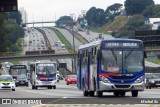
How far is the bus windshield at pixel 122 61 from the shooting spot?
3403 cm

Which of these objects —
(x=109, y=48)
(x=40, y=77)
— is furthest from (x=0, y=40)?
(x=109, y=48)

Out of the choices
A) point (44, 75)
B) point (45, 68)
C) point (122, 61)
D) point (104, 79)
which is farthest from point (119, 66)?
point (45, 68)

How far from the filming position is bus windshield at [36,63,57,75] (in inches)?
2424

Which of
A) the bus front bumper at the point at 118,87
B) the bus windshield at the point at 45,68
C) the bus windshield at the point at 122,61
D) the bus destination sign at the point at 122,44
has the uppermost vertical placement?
the bus destination sign at the point at 122,44

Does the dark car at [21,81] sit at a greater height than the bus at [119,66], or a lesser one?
lesser

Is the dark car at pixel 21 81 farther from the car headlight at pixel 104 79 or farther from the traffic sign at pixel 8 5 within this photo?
the car headlight at pixel 104 79

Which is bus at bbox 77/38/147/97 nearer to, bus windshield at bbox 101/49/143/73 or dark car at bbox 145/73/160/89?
bus windshield at bbox 101/49/143/73

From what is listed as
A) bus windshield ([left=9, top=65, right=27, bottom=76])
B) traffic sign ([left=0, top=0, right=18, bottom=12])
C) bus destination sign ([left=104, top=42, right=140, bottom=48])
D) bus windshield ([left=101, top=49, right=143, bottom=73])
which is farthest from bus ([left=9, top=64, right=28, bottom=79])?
bus windshield ([left=101, top=49, right=143, bottom=73])

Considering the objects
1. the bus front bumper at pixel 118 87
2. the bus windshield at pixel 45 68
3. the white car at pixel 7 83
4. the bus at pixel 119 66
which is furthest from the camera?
the bus windshield at pixel 45 68

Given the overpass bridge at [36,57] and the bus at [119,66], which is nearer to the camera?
the bus at [119,66]

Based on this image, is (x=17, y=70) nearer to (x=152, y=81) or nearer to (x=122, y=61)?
(x=152, y=81)

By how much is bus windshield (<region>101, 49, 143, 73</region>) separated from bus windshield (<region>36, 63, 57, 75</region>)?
2761 centimetres

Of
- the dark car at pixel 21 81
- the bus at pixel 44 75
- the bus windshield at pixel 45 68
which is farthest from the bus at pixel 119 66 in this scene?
the dark car at pixel 21 81

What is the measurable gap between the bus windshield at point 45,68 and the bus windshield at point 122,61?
90.6ft
